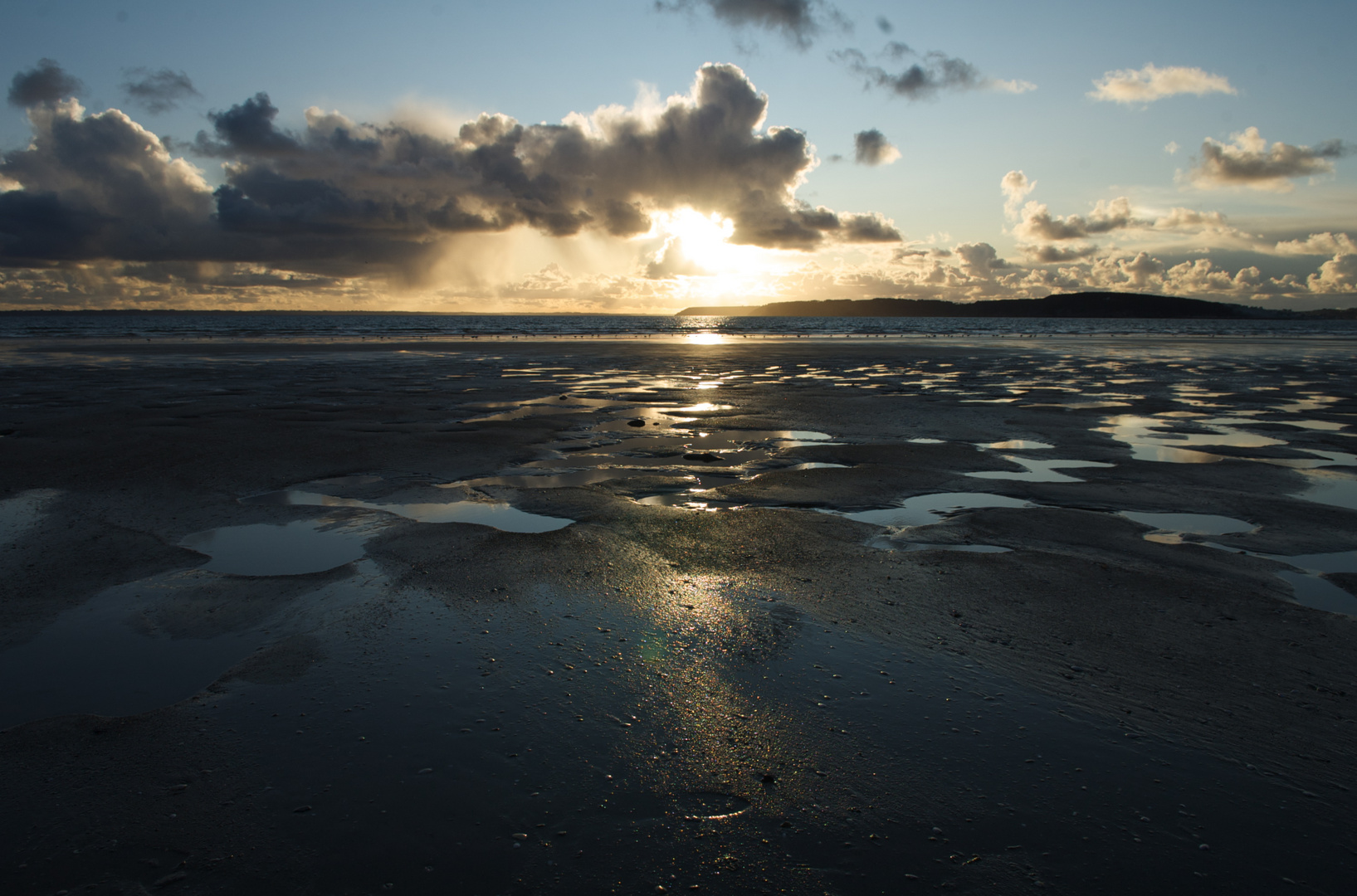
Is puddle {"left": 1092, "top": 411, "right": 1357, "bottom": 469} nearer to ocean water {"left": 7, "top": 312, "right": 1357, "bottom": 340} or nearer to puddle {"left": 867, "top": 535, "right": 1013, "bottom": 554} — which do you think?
puddle {"left": 867, "top": 535, "right": 1013, "bottom": 554}

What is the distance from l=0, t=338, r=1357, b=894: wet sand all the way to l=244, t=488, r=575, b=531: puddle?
6 centimetres

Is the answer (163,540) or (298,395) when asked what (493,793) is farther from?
(298,395)

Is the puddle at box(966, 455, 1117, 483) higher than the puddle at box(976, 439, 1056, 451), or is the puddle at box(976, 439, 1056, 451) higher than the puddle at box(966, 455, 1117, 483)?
the puddle at box(976, 439, 1056, 451)

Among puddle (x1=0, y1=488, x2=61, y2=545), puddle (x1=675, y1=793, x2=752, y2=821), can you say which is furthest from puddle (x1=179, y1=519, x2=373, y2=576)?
puddle (x1=675, y1=793, x2=752, y2=821)

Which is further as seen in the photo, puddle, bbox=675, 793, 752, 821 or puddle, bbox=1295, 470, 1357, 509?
puddle, bbox=1295, 470, 1357, 509

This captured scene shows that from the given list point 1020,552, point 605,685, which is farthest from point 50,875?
point 1020,552

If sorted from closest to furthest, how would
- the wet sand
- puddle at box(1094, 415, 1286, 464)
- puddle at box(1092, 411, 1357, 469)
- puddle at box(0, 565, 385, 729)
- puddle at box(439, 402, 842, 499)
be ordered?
1. the wet sand
2. puddle at box(0, 565, 385, 729)
3. puddle at box(439, 402, 842, 499)
4. puddle at box(1092, 411, 1357, 469)
5. puddle at box(1094, 415, 1286, 464)

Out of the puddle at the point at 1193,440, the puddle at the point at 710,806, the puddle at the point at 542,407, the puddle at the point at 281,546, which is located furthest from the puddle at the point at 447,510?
the puddle at the point at 1193,440

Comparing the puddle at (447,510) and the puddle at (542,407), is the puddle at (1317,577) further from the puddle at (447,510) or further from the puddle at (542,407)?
the puddle at (542,407)

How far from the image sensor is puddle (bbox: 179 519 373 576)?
19.6 ft

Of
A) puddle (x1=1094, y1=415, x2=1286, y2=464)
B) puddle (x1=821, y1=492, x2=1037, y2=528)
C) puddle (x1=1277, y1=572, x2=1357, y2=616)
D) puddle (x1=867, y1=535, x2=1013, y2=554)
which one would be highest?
puddle (x1=1094, y1=415, x2=1286, y2=464)

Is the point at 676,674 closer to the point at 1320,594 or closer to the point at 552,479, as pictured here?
the point at 1320,594

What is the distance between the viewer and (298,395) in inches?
736

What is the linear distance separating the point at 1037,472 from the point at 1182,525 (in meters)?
2.47
